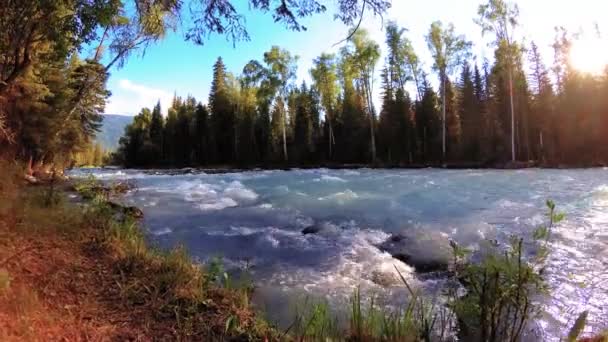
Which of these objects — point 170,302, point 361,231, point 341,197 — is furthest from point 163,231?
point 341,197

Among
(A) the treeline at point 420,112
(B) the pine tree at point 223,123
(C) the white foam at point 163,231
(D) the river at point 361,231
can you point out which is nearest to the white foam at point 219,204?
(D) the river at point 361,231

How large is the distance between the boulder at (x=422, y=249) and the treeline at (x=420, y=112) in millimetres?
22544

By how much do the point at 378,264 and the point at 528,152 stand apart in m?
33.2

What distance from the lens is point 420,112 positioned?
38531mm

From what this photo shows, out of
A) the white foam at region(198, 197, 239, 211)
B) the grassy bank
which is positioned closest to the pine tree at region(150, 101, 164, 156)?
the white foam at region(198, 197, 239, 211)

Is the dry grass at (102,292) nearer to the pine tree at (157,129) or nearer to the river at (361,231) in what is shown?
the river at (361,231)

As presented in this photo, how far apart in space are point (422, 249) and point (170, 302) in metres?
3.77

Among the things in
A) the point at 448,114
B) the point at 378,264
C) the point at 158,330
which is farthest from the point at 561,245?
the point at 448,114

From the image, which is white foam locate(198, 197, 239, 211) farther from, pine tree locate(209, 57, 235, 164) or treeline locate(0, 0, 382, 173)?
pine tree locate(209, 57, 235, 164)

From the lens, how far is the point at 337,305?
3881 millimetres

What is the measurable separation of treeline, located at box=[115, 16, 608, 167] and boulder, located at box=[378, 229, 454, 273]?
22.5 metres

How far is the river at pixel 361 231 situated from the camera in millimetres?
4176

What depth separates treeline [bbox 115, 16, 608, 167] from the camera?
31156 mm

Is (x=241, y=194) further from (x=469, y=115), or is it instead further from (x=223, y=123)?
(x=223, y=123)
